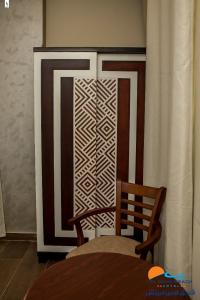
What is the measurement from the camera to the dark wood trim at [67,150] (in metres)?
2.64

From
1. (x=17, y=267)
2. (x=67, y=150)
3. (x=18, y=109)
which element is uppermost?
(x=18, y=109)

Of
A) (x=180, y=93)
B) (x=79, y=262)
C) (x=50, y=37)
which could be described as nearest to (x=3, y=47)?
(x=50, y=37)

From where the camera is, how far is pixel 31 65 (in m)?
3.15

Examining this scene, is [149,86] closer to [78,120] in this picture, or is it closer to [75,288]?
[78,120]

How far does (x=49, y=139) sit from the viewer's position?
270cm

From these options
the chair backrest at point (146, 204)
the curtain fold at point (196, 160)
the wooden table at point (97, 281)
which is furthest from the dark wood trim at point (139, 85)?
the wooden table at point (97, 281)

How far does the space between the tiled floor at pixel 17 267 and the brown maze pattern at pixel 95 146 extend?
1.94 feet

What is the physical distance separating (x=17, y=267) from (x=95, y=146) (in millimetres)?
1269

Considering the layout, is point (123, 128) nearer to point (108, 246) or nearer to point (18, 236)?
point (108, 246)

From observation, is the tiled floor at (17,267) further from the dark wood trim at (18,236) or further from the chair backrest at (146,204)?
the chair backrest at (146,204)

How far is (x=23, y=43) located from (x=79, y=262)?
2368 millimetres

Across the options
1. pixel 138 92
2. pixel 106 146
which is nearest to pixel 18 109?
pixel 106 146

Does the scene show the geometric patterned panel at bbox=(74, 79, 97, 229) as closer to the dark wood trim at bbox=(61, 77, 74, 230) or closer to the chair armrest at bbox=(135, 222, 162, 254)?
the dark wood trim at bbox=(61, 77, 74, 230)

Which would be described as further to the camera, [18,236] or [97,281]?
[18,236]
